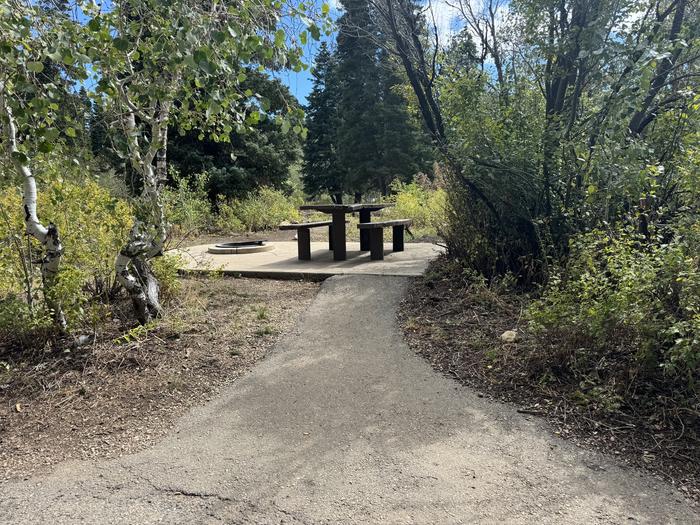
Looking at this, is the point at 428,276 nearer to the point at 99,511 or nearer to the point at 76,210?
the point at 76,210

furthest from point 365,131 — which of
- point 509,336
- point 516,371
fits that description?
point 516,371

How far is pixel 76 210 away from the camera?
3836 millimetres

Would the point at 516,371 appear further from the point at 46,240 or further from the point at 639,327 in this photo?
the point at 46,240

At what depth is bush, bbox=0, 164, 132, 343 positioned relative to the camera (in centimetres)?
324

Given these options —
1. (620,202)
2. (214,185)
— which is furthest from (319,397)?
(214,185)

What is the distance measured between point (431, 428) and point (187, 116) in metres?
3.08

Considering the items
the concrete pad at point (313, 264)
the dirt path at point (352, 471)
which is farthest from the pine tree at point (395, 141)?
the dirt path at point (352, 471)

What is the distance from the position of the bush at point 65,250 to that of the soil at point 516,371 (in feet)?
8.64

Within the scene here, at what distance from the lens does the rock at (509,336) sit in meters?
3.37

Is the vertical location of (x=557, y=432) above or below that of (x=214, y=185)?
below

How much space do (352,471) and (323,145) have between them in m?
23.9

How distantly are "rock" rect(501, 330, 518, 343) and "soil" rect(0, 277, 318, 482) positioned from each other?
72.3 inches

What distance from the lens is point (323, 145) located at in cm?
2483

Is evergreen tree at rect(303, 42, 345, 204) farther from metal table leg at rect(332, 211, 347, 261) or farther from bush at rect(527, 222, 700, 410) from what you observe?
bush at rect(527, 222, 700, 410)
